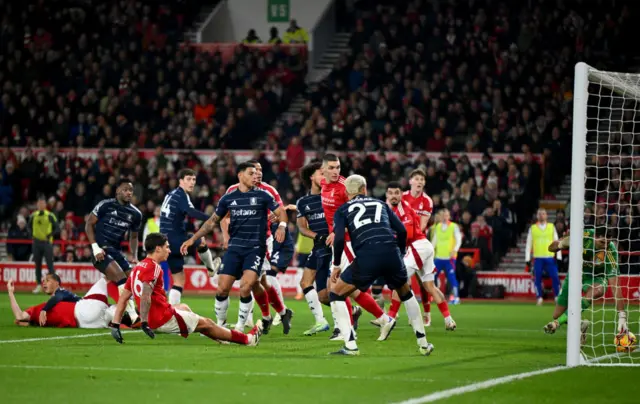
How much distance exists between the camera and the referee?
26266 mm

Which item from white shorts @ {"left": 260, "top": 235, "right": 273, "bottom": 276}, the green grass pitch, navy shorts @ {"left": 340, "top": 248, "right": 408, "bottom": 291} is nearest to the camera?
the green grass pitch

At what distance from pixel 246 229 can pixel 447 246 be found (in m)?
10.9

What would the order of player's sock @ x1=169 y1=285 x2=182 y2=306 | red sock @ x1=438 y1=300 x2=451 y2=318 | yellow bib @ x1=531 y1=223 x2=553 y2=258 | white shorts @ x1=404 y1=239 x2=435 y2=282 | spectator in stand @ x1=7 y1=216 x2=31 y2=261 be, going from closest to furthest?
red sock @ x1=438 y1=300 x2=451 y2=318
white shorts @ x1=404 y1=239 x2=435 y2=282
player's sock @ x1=169 y1=285 x2=182 y2=306
yellow bib @ x1=531 y1=223 x2=553 y2=258
spectator in stand @ x1=7 y1=216 x2=31 y2=261

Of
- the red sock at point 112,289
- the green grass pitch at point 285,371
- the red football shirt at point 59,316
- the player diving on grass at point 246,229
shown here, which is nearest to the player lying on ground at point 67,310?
the red football shirt at point 59,316

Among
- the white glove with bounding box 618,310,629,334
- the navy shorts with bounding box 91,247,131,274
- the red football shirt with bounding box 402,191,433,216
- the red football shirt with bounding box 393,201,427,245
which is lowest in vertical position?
the white glove with bounding box 618,310,629,334

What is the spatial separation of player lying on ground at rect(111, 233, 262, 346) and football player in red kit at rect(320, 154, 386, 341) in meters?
1.64

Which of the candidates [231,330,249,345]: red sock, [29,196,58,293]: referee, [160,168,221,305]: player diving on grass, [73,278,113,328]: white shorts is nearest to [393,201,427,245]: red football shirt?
[160,168,221,305]: player diving on grass

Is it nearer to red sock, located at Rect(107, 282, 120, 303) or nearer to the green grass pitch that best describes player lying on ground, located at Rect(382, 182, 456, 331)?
the green grass pitch

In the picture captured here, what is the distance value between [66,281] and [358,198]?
56.8ft

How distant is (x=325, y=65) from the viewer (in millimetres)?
35469

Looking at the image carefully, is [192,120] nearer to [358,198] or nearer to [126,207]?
[126,207]

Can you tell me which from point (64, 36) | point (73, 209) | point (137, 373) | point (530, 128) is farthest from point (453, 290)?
point (64, 36)

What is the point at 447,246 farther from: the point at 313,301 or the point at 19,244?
the point at 19,244

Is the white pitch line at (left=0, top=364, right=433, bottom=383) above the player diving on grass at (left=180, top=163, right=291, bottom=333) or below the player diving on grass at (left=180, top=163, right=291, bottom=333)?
below
